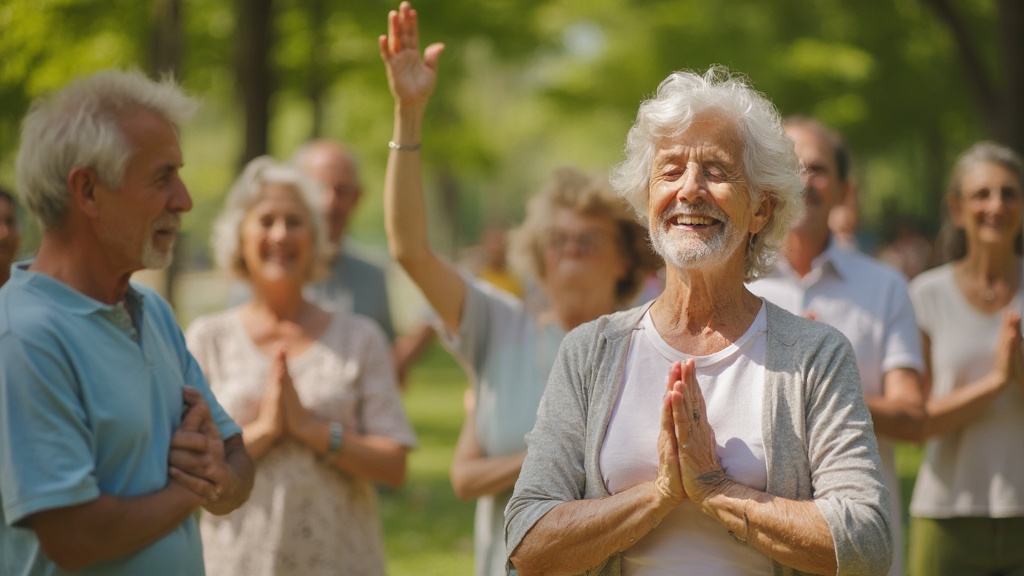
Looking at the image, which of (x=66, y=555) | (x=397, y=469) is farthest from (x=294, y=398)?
(x=66, y=555)

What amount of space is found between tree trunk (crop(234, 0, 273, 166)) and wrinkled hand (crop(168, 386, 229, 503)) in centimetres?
1020

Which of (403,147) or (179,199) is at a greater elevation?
(403,147)

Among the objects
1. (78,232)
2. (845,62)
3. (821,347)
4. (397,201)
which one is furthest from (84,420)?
(845,62)

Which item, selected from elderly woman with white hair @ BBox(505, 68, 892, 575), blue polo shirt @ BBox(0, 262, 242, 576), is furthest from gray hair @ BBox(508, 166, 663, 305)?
blue polo shirt @ BBox(0, 262, 242, 576)

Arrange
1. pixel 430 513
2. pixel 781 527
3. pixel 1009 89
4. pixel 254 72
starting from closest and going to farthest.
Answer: pixel 781 527, pixel 430 513, pixel 1009 89, pixel 254 72

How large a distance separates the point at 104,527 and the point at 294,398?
1671mm

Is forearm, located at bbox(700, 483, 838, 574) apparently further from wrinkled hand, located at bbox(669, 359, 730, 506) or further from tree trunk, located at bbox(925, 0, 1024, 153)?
tree trunk, located at bbox(925, 0, 1024, 153)

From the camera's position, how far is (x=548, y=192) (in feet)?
16.9

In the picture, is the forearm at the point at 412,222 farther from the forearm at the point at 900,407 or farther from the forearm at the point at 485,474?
the forearm at the point at 900,407

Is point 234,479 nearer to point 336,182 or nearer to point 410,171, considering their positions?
point 410,171

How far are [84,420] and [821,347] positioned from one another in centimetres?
205

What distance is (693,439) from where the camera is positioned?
3105 mm

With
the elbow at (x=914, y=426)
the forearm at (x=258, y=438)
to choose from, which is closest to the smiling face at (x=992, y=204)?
the elbow at (x=914, y=426)

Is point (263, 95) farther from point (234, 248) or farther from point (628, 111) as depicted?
point (628, 111)
